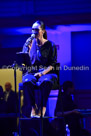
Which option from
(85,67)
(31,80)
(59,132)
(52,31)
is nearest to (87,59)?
(85,67)

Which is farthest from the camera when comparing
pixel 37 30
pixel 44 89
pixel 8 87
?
pixel 8 87

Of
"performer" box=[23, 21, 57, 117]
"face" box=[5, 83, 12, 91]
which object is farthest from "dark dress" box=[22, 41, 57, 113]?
"face" box=[5, 83, 12, 91]

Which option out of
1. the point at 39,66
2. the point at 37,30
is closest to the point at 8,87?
the point at 39,66

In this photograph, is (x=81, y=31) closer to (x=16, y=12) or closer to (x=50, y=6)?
(x=50, y=6)

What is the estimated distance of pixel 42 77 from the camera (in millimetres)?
3178

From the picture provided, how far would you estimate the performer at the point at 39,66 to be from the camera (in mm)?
3142

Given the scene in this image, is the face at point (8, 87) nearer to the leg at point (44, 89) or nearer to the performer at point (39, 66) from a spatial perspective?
the performer at point (39, 66)

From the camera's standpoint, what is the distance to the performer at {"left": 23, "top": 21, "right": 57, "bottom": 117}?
10.3ft

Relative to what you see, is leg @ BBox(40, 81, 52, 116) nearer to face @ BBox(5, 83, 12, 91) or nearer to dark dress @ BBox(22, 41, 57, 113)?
dark dress @ BBox(22, 41, 57, 113)

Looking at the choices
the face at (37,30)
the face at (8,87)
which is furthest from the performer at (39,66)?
the face at (8,87)

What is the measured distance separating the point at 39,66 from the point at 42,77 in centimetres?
23

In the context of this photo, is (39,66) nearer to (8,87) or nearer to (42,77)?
(42,77)

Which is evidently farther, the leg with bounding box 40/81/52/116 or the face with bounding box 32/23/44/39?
the face with bounding box 32/23/44/39

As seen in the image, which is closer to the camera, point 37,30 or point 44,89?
point 44,89
